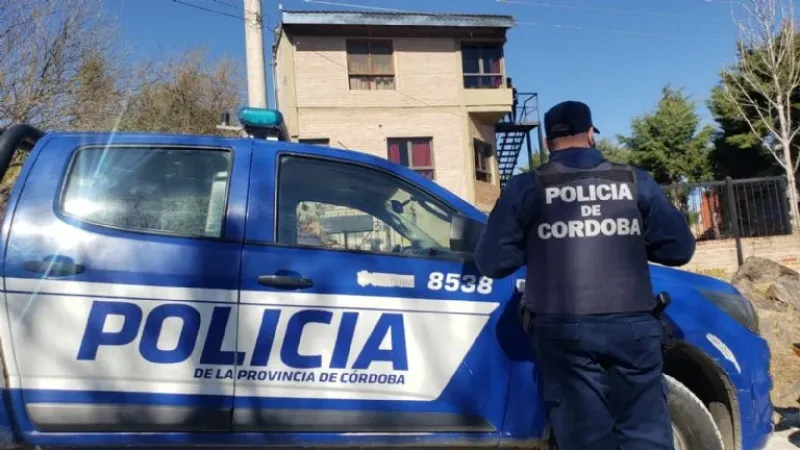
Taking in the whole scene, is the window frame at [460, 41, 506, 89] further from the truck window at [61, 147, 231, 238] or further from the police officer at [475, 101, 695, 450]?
the police officer at [475, 101, 695, 450]

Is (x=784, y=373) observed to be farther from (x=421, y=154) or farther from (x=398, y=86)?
(x=398, y=86)

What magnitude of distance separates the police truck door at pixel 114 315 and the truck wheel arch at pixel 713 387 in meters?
2.14

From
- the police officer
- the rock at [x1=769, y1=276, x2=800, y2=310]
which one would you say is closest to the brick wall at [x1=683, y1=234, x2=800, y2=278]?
the rock at [x1=769, y1=276, x2=800, y2=310]

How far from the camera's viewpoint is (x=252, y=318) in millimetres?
2572

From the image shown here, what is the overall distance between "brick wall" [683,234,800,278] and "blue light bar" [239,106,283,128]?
35.8ft

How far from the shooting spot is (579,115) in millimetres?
2297

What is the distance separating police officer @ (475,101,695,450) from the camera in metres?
2.09

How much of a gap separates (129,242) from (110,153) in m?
0.48

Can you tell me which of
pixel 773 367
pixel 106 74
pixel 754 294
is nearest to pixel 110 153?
pixel 773 367

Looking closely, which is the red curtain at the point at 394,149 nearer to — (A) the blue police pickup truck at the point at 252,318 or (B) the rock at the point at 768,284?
(B) the rock at the point at 768,284

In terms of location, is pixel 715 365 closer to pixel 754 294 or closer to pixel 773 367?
pixel 773 367

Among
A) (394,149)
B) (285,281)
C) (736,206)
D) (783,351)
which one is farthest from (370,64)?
(285,281)

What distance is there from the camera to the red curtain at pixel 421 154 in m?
18.2

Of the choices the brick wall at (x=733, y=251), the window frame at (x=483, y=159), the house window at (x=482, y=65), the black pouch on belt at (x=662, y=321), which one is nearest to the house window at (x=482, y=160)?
the window frame at (x=483, y=159)
